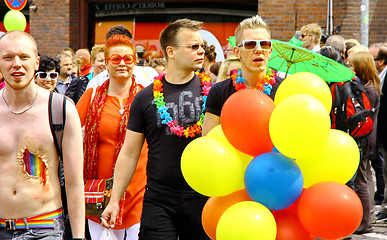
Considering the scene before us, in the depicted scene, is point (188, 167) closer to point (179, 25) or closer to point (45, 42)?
point (179, 25)

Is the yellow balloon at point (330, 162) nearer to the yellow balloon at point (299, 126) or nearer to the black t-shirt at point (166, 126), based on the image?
the yellow balloon at point (299, 126)

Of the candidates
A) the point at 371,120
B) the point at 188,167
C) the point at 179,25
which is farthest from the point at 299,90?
the point at 371,120

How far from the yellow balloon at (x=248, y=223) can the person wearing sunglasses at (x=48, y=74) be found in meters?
4.21

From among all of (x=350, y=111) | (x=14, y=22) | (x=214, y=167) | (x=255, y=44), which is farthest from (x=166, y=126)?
(x=14, y=22)

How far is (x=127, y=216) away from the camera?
214 inches

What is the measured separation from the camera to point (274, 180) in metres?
3.38

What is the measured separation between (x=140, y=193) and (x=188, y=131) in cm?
107

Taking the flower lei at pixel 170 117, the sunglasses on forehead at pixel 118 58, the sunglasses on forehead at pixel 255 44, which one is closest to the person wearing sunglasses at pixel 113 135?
the sunglasses on forehead at pixel 118 58

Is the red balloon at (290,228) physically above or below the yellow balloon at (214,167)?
below

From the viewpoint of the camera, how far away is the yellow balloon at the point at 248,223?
3.33 meters

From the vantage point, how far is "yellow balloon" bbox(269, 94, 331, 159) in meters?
3.30

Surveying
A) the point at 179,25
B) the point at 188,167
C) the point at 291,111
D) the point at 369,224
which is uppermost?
the point at 179,25

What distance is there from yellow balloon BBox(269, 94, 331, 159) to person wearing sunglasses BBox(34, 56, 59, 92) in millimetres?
4286

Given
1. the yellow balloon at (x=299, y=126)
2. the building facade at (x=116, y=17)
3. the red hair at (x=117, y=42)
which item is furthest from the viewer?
the building facade at (x=116, y=17)
